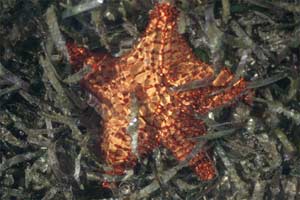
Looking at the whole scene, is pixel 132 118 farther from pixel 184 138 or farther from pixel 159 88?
pixel 184 138

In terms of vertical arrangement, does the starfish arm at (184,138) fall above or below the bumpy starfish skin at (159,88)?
below

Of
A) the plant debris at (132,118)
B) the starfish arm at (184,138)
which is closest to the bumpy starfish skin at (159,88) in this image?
the starfish arm at (184,138)

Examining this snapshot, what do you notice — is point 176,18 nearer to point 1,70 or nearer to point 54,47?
point 54,47

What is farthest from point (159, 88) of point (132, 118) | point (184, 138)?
point (184, 138)

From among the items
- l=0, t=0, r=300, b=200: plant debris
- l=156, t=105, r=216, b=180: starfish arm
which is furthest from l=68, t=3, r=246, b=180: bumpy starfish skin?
l=0, t=0, r=300, b=200: plant debris

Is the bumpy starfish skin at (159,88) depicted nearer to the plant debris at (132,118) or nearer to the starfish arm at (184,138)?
the starfish arm at (184,138)

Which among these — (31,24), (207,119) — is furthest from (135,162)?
(31,24)

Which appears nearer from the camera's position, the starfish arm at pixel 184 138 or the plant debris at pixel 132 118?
the starfish arm at pixel 184 138

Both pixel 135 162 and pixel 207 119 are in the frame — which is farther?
pixel 135 162

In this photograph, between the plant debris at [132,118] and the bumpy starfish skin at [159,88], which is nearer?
the bumpy starfish skin at [159,88]
